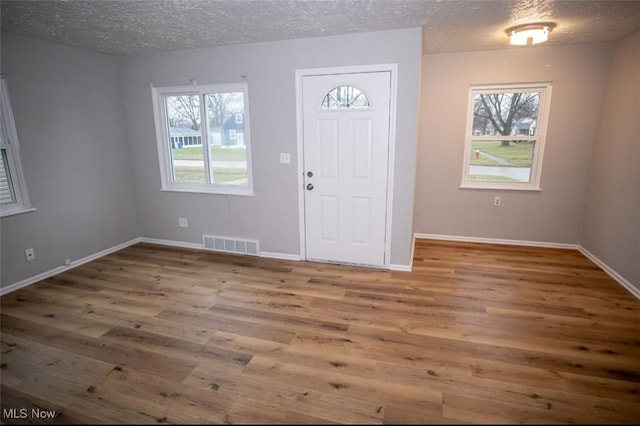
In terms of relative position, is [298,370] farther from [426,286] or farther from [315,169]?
[315,169]

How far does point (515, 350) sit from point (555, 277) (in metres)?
1.63

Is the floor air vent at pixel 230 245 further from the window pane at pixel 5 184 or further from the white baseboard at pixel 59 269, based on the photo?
the window pane at pixel 5 184

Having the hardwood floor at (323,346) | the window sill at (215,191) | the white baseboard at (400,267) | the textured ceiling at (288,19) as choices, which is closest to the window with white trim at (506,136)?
the textured ceiling at (288,19)

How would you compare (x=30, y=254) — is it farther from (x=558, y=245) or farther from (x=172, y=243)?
(x=558, y=245)

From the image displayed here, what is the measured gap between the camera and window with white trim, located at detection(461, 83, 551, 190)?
4066 mm

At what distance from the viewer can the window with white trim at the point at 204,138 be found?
3930mm

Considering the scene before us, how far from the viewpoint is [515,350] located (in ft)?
7.54

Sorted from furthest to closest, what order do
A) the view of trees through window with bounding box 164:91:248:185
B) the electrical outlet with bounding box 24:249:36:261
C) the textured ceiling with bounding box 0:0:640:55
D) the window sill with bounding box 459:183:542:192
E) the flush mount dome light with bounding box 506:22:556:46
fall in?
1. the window sill with bounding box 459:183:542:192
2. the view of trees through window with bounding box 164:91:248:185
3. the electrical outlet with bounding box 24:249:36:261
4. the flush mount dome light with bounding box 506:22:556:46
5. the textured ceiling with bounding box 0:0:640:55

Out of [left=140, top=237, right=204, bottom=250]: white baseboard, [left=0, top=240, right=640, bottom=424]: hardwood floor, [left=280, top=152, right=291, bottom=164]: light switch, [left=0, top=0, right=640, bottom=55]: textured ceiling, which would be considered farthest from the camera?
[left=140, top=237, right=204, bottom=250]: white baseboard

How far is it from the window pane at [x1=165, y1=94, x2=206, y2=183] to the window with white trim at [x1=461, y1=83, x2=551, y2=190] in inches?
139

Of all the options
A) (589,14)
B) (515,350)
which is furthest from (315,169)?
(589,14)

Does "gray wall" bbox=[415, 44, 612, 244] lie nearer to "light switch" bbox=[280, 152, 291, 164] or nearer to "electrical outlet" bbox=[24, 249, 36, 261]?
"light switch" bbox=[280, 152, 291, 164]

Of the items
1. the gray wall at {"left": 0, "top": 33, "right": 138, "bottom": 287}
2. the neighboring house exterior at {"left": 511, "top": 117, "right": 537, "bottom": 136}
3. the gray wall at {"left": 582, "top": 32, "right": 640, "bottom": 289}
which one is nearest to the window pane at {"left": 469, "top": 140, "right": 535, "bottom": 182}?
the neighboring house exterior at {"left": 511, "top": 117, "right": 537, "bottom": 136}

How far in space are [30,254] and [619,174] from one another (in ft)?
20.6
